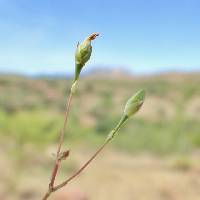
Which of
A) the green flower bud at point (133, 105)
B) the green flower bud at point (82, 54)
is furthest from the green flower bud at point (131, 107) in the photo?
the green flower bud at point (82, 54)

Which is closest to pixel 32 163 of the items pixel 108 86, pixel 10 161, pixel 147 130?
pixel 10 161

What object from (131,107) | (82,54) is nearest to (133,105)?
(131,107)

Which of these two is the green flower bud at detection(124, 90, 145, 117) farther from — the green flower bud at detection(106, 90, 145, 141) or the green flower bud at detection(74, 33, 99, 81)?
the green flower bud at detection(74, 33, 99, 81)

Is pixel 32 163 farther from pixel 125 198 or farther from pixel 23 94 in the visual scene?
pixel 23 94

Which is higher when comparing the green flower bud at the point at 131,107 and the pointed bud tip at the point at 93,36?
the pointed bud tip at the point at 93,36

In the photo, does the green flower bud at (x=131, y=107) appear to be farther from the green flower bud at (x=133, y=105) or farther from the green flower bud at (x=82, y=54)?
the green flower bud at (x=82, y=54)

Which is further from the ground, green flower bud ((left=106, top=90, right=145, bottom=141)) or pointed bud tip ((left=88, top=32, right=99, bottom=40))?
pointed bud tip ((left=88, top=32, right=99, bottom=40))

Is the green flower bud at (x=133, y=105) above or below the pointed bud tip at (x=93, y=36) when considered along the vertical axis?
below

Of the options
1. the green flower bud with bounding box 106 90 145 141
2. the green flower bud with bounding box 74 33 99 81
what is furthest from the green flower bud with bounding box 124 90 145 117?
the green flower bud with bounding box 74 33 99 81

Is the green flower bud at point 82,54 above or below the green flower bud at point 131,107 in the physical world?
above

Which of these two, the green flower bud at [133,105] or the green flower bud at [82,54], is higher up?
the green flower bud at [82,54]
